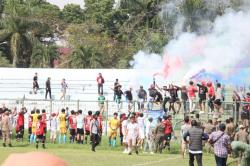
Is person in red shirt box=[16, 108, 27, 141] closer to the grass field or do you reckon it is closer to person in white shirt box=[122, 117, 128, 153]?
the grass field

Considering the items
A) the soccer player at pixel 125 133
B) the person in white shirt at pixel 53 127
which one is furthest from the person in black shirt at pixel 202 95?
the person in white shirt at pixel 53 127

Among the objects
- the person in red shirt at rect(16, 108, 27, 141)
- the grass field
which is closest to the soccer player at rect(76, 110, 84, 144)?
the grass field

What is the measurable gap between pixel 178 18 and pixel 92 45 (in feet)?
24.7

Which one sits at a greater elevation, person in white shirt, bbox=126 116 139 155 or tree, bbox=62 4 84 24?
tree, bbox=62 4 84 24

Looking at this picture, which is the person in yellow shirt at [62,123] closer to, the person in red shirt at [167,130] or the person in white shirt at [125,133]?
the person in white shirt at [125,133]

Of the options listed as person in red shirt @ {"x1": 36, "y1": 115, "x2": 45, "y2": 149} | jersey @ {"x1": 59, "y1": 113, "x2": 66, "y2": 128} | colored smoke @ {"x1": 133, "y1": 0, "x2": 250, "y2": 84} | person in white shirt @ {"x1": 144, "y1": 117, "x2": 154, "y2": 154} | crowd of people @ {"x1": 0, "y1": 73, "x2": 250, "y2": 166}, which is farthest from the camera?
colored smoke @ {"x1": 133, "y1": 0, "x2": 250, "y2": 84}

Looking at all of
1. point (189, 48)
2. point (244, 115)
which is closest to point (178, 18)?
point (189, 48)

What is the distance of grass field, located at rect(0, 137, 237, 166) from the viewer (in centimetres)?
2030

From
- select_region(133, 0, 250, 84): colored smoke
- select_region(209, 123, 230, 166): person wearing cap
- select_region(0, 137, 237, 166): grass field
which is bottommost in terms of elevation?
select_region(0, 137, 237, 166): grass field

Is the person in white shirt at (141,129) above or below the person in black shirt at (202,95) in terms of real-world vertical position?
below

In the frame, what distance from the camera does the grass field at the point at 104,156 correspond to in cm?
2030

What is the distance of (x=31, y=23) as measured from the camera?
4916 centimetres

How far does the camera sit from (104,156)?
22.3 meters

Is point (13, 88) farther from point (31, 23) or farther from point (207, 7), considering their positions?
point (207, 7)
